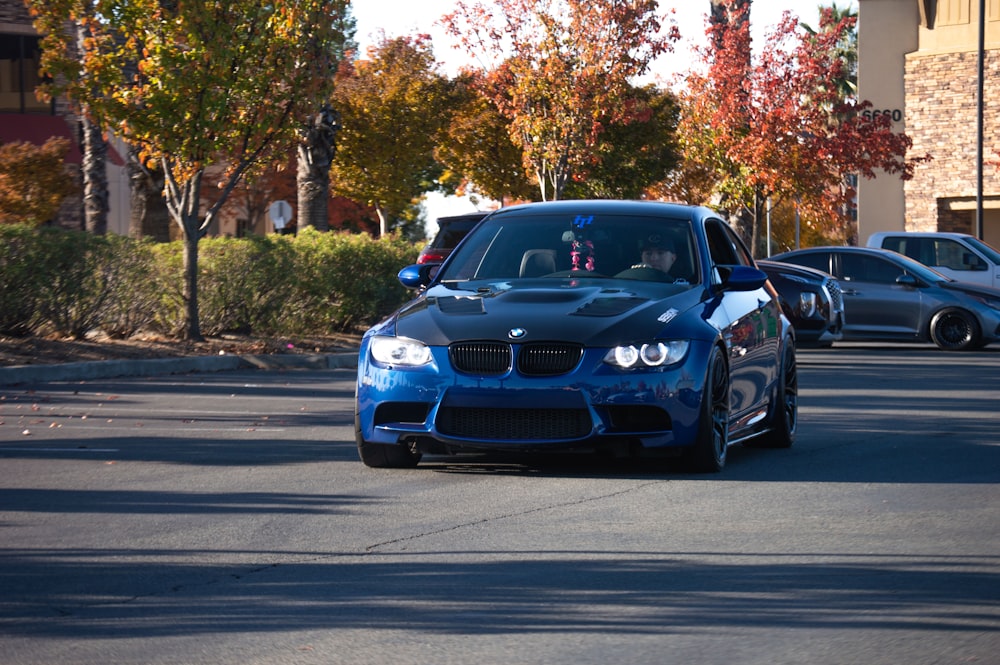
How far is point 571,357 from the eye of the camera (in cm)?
873

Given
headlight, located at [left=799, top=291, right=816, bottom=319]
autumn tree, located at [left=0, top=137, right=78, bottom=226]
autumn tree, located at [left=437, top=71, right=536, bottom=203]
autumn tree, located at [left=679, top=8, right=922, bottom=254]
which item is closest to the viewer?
headlight, located at [left=799, top=291, right=816, bottom=319]

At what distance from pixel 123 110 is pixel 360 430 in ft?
37.3

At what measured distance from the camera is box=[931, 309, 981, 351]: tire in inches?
920

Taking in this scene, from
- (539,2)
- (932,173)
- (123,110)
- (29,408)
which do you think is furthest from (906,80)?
(29,408)

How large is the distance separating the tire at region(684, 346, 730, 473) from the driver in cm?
88

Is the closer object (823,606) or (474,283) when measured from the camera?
(823,606)

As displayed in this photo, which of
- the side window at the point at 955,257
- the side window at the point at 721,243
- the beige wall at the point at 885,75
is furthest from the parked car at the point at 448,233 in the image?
the beige wall at the point at 885,75

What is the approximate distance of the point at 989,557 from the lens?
22.4ft

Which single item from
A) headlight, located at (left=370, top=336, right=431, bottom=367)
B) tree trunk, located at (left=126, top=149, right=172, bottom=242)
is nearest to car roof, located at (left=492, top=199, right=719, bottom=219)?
headlight, located at (left=370, top=336, right=431, bottom=367)

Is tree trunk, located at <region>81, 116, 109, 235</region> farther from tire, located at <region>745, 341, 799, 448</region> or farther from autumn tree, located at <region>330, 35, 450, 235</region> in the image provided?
autumn tree, located at <region>330, 35, 450, 235</region>

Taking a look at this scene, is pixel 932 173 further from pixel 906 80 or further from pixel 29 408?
pixel 29 408

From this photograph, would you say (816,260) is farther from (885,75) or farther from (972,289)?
(885,75)

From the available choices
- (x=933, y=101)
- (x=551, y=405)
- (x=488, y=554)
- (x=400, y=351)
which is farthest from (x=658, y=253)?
(x=933, y=101)

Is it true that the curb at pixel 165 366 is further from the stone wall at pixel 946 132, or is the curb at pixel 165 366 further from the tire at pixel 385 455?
the stone wall at pixel 946 132
